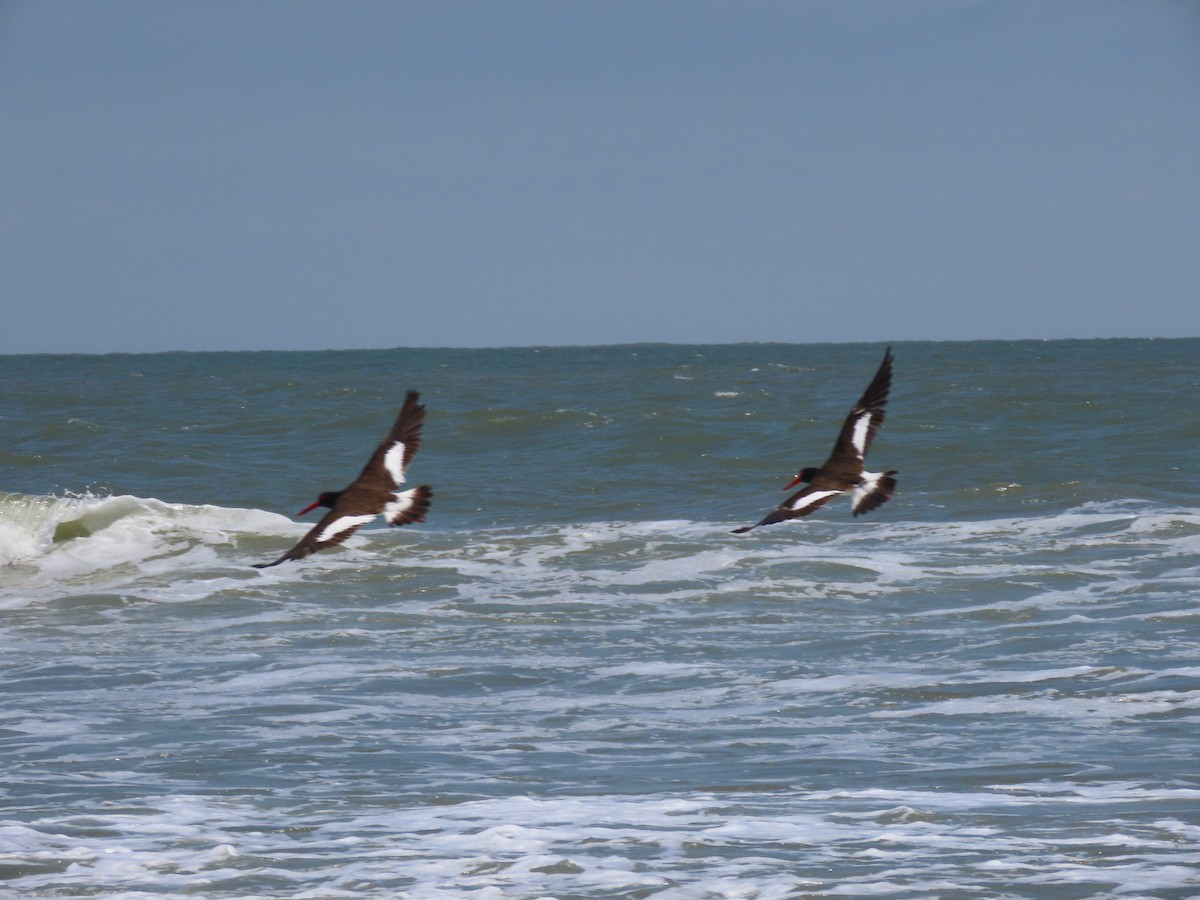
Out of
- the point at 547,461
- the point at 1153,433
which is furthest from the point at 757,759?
the point at 1153,433

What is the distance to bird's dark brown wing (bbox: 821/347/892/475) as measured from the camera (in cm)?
790

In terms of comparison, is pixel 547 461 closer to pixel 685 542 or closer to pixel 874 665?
pixel 685 542

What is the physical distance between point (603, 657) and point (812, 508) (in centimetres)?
235

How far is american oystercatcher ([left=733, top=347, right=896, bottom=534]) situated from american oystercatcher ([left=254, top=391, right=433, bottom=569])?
1820 millimetres

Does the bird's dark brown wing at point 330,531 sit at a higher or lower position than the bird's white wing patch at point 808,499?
lower

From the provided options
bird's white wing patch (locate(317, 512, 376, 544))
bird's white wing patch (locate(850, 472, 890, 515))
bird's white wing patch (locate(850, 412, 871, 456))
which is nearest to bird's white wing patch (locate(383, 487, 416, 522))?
bird's white wing patch (locate(317, 512, 376, 544))

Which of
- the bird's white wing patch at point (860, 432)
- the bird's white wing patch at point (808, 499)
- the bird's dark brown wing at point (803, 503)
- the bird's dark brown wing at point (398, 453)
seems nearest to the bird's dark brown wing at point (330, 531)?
the bird's dark brown wing at point (398, 453)

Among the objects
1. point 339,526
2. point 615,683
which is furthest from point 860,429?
point 339,526

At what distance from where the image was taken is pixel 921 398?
1057 inches

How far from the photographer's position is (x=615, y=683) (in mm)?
8391

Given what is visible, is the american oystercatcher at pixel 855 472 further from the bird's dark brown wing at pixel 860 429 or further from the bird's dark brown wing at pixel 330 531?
the bird's dark brown wing at pixel 330 531

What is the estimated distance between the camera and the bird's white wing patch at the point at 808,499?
721 centimetres

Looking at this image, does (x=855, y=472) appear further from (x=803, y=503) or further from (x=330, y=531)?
(x=330, y=531)

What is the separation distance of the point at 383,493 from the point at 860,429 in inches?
101
